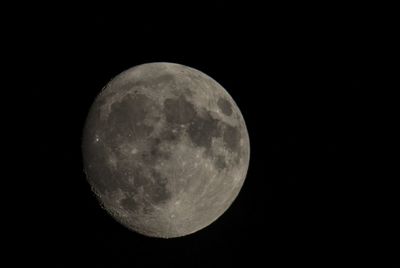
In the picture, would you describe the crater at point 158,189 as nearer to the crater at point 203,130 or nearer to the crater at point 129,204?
the crater at point 129,204

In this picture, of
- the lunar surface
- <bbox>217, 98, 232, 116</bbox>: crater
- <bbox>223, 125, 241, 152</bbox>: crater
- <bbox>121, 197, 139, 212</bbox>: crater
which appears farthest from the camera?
<bbox>217, 98, 232, 116</bbox>: crater

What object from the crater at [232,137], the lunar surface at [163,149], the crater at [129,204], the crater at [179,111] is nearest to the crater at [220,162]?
the lunar surface at [163,149]

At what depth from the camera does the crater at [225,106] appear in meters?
6.11

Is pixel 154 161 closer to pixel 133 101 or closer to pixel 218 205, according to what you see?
pixel 133 101

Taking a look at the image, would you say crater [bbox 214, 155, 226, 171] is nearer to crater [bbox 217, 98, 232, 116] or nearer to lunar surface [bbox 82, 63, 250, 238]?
lunar surface [bbox 82, 63, 250, 238]

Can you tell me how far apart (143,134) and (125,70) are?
1.26 meters

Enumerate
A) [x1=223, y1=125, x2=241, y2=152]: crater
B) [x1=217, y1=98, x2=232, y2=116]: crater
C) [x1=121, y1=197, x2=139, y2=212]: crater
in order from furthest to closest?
1. [x1=217, y1=98, x2=232, y2=116]: crater
2. [x1=223, y1=125, x2=241, y2=152]: crater
3. [x1=121, y1=197, x2=139, y2=212]: crater

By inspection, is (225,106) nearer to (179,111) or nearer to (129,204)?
(179,111)

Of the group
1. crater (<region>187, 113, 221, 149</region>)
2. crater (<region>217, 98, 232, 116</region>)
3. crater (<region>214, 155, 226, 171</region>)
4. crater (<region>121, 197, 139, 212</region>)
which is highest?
crater (<region>217, 98, 232, 116</region>)

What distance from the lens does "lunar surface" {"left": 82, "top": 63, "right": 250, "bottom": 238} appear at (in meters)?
5.60

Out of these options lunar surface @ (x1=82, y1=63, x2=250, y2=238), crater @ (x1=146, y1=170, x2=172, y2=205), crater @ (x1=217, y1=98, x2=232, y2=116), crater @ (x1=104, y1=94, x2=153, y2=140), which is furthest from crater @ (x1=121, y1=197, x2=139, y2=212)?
crater @ (x1=217, y1=98, x2=232, y2=116)

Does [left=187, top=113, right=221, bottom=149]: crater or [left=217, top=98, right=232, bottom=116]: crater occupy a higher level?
[left=217, top=98, right=232, bottom=116]: crater

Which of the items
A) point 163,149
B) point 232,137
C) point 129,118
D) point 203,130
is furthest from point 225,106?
point 129,118

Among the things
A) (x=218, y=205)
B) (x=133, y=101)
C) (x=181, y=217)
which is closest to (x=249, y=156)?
(x=218, y=205)
